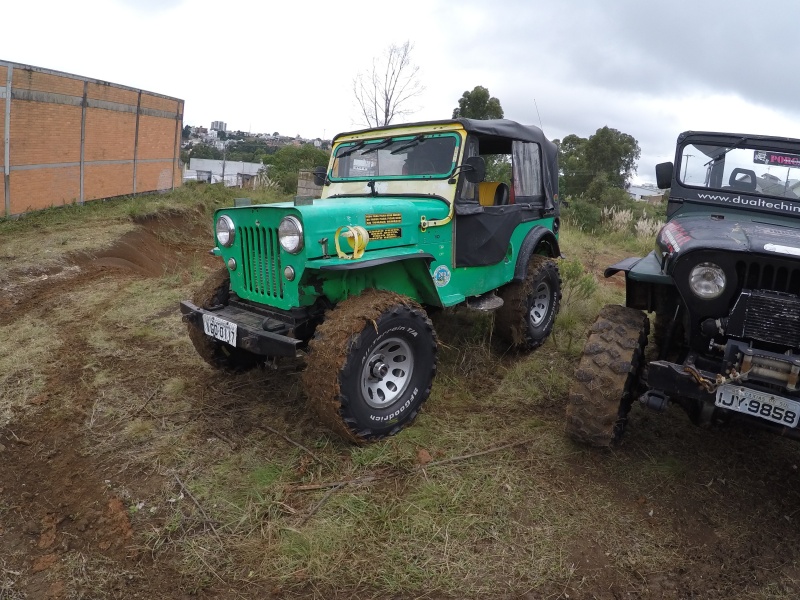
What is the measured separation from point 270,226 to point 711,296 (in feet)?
8.52

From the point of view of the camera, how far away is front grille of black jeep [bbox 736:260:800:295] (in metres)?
2.68

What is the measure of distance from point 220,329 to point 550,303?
347 cm

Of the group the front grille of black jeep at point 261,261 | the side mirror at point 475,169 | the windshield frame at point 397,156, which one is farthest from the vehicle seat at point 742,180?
the front grille of black jeep at point 261,261

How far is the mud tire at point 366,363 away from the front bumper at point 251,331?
0.16 meters

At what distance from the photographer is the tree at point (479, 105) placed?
18.6 meters

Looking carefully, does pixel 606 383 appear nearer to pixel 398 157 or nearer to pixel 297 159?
pixel 398 157

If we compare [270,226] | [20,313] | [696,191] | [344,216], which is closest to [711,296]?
[696,191]

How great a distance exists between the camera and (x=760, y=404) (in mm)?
2641

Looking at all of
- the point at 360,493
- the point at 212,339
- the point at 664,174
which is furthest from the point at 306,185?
the point at 360,493

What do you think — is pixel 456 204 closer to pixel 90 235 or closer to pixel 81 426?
pixel 81 426

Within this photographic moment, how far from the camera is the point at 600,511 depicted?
294 centimetres

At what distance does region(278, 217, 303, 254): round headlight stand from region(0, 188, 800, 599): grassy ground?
48.1 inches

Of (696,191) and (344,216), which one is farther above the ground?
(696,191)

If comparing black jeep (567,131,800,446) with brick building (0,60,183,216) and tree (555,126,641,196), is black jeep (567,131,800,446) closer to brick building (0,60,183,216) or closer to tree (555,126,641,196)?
brick building (0,60,183,216)
